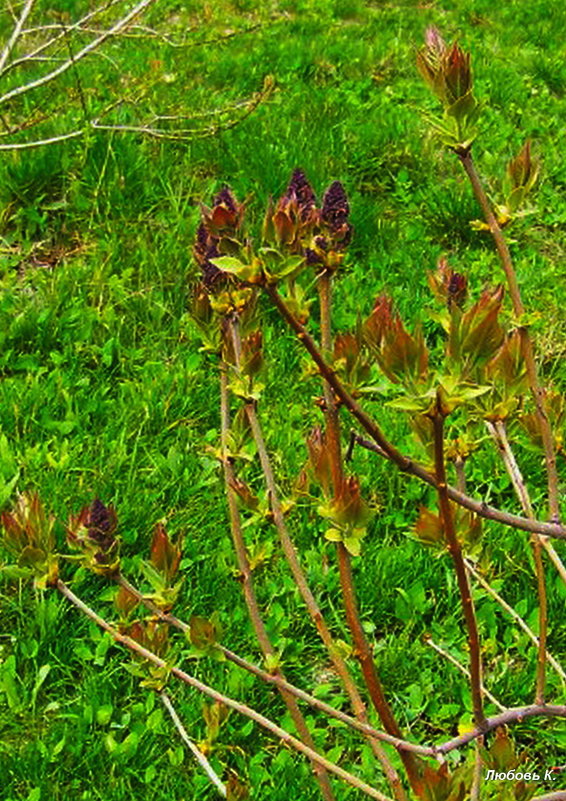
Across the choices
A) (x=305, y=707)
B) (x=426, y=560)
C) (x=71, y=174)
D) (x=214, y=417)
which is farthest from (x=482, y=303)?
(x=71, y=174)

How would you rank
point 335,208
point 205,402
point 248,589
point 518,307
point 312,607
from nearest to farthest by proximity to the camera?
1. point 335,208
2. point 518,307
3. point 312,607
4. point 248,589
5. point 205,402

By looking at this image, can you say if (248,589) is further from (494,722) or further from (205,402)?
(205,402)

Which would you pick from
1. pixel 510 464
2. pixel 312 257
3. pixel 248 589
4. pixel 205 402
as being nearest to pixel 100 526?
pixel 248 589

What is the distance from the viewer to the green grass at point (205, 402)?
7.50ft

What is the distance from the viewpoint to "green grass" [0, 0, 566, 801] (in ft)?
7.50

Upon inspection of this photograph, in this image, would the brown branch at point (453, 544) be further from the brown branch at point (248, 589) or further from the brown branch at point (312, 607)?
the brown branch at point (248, 589)

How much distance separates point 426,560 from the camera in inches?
107

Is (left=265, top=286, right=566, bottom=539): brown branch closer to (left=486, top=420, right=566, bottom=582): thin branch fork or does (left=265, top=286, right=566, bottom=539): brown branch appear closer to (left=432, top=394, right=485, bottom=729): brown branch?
(left=432, top=394, right=485, bottom=729): brown branch

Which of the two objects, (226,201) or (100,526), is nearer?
(226,201)

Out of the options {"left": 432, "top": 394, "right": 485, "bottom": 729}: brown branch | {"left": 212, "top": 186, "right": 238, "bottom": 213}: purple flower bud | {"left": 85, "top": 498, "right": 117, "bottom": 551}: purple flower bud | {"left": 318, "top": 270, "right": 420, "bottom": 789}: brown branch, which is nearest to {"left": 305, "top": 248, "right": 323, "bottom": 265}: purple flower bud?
{"left": 318, "top": 270, "right": 420, "bottom": 789}: brown branch

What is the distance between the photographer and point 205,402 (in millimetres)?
3227

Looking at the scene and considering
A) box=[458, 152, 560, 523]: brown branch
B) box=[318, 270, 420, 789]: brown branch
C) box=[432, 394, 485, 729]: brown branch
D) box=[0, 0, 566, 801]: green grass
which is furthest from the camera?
box=[0, 0, 566, 801]: green grass

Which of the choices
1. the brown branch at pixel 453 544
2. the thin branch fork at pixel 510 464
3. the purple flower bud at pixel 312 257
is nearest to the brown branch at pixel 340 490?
the purple flower bud at pixel 312 257

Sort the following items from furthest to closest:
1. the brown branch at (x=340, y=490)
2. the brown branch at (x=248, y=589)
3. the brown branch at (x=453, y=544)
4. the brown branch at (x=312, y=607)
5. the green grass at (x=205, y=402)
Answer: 1. the green grass at (x=205, y=402)
2. the brown branch at (x=248, y=589)
3. the brown branch at (x=312, y=607)
4. the brown branch at (x=340, y=490)
5. the brown branch at (x=453, y=544)
